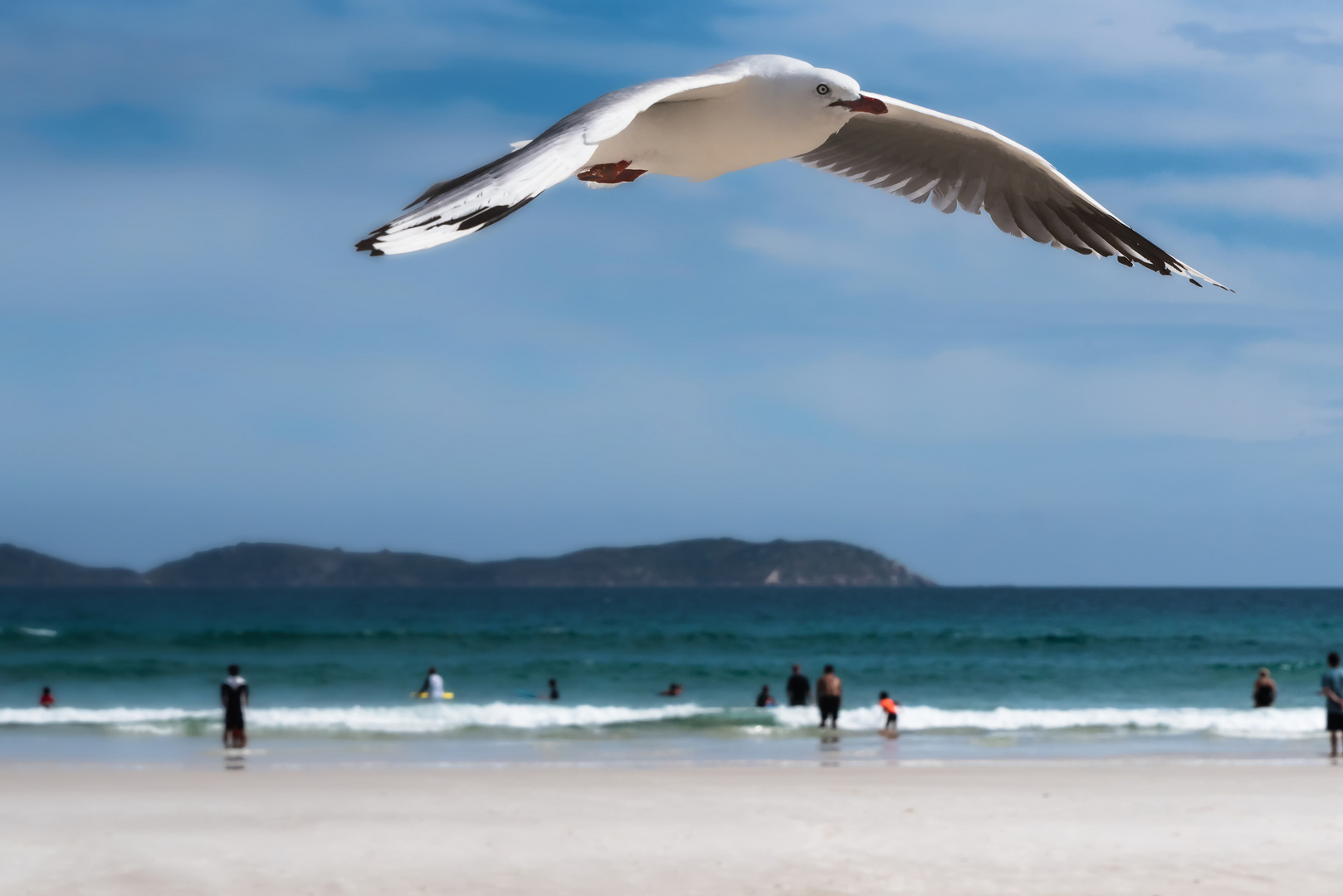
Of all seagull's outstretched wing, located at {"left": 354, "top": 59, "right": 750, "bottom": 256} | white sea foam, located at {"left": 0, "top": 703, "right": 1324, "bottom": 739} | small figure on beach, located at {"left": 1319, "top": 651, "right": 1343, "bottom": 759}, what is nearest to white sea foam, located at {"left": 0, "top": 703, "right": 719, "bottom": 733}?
white sea foam, located at {"left": 0, "top": 703, "right": 1324, "bottom": 739}

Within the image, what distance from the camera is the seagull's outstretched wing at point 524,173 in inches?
74.9

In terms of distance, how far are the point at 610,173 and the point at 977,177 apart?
151cm

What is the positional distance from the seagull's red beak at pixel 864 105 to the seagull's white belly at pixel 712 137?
3cm

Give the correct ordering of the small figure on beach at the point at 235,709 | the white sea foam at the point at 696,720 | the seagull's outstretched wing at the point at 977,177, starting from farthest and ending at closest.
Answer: the white sea foam at the point at 696,720, the small figure on beach at the point at 235,709, the seagull's outstretched wing at the point at 977,177

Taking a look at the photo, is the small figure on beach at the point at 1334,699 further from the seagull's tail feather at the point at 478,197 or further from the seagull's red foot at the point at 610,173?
the seagull's tail feather at the point at 478,197

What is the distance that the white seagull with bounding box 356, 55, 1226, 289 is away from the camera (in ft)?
6.68

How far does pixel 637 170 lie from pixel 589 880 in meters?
6.91

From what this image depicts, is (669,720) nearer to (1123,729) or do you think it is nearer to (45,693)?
(1123,729)

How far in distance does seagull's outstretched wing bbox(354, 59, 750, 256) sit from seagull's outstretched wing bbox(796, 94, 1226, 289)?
3.61 ft

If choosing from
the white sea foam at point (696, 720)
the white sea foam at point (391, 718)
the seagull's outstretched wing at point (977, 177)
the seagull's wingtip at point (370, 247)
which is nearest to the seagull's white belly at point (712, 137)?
the seagull's wingtip at point (370, 247)

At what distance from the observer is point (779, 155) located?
2.53 m

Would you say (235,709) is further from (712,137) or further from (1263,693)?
(712,137)

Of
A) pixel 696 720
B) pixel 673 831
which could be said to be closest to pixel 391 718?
pixel 696 720

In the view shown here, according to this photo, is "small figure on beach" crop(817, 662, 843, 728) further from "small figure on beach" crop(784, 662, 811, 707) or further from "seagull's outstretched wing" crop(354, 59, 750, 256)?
"seagull's outstretched wing" crop(354, 59, 750, 256)
